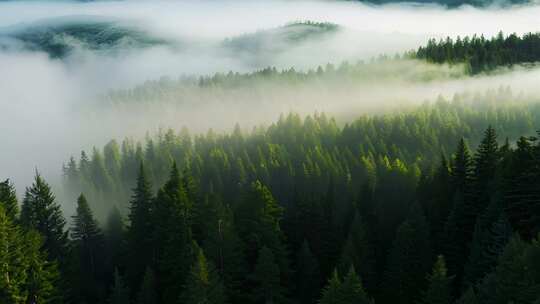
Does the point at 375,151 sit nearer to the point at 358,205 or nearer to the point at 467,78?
the point at 358,205

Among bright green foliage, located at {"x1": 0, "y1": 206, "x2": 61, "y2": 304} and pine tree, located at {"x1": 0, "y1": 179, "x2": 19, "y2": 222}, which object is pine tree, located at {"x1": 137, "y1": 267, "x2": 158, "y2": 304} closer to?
bright green foliage, located at {"x1": 0, "y1": 206, "x2": 61, "y2": 304}

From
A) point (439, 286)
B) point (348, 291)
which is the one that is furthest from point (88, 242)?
point (439, 286)

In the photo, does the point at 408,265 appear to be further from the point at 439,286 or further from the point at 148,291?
the point at 148,291

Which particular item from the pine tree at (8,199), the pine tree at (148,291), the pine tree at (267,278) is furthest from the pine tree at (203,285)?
the pine tree at (8,199)

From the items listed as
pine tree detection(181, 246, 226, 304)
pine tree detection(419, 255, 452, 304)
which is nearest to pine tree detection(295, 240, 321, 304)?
pine tree detection(181, 246, 226, 304)

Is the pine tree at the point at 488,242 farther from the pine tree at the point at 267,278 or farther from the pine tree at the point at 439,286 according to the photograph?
the pine tree at the point at 267,278

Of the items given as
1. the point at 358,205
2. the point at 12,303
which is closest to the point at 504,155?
the point at 358,205
